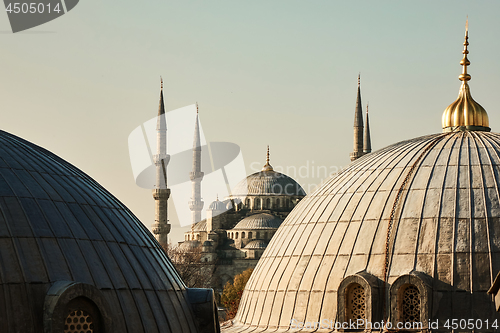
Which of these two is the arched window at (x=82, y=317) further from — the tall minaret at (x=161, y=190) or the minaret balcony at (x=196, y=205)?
the minaret balcony at (x=196, y=205)

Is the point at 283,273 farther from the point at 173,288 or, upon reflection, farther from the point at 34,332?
the point at 34,332

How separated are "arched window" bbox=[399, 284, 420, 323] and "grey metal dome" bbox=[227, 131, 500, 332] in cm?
16

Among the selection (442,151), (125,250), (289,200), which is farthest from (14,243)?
(289,200)

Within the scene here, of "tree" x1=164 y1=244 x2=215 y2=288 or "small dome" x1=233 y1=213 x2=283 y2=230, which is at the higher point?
"small dome" x1=233 y1=213 x2=283 y2=230

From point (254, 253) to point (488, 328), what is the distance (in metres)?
64.5

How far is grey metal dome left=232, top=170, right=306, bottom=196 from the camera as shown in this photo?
298ft

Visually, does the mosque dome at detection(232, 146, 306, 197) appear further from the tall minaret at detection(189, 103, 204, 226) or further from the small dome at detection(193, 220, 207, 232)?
the tall minaret at detection(189, 103, 204, 226)

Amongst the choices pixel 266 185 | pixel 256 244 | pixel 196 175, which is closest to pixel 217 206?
pixel 266 185

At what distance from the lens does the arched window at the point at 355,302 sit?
1532 cm

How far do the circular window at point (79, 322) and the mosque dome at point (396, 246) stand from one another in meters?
6.95

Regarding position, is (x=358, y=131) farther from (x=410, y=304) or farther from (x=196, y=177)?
(x=410, y=304)

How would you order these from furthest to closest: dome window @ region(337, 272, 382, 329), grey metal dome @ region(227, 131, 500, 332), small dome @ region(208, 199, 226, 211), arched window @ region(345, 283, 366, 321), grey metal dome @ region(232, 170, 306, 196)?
grey metal dome @ region(232, 170, 306, 196) → small dome @ region(208, 199, 226, 211) → arched window @ region(345, 283, 366, 321) → dome window @ region(337, 272, 382, 329) → grey metal dome @ region(227, 131, 500, 332)

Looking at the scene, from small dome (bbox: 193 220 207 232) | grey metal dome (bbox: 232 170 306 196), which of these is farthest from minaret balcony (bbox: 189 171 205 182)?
grey metal dome (bbox: 232 170 306 196)

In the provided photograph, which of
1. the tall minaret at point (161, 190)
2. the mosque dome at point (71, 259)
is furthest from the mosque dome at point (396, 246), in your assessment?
the tall minaret at point (161, 190)
